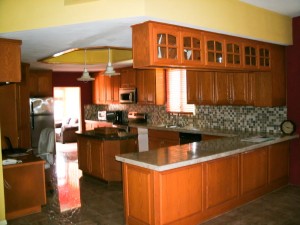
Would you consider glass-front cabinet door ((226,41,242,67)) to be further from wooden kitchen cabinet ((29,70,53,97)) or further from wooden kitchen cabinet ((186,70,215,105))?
wooden kitchen cabinet ((29,70,53,97))

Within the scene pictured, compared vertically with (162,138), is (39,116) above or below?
above

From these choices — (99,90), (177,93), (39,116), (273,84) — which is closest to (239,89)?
(273,84)

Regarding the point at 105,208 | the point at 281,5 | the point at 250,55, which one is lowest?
the point at 105,208

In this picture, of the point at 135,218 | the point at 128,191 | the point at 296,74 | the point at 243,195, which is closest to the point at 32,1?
the point at 128,191

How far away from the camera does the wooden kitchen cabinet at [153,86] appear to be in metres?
6.96

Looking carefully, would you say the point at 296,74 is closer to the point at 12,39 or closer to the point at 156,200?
the point at 156,200

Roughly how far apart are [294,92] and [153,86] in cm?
310

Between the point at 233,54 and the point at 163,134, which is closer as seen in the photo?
the point at 233,54

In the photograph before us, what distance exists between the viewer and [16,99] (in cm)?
623

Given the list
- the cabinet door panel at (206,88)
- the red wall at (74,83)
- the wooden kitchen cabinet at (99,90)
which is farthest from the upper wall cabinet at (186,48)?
the red wall at (74,83)

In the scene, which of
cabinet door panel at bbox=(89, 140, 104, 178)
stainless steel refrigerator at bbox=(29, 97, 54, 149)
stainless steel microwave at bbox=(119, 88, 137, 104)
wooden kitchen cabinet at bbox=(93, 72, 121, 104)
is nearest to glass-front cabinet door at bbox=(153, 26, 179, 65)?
cabinet door panel at bbox=(89, 140, 104, 178)

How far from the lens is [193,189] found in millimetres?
3436

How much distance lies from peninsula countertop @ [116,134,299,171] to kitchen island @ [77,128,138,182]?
1535 millimetres

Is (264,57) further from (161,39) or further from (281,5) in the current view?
(161,39)
